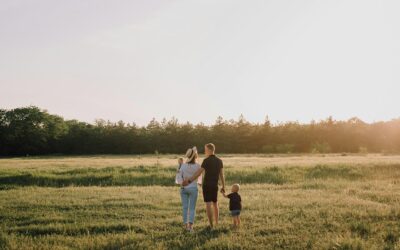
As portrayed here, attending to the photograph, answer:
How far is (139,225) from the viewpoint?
12.3 m

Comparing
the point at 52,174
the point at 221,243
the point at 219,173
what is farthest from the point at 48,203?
the point at 52,174

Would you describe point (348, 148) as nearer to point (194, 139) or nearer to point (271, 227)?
point (194, 139)

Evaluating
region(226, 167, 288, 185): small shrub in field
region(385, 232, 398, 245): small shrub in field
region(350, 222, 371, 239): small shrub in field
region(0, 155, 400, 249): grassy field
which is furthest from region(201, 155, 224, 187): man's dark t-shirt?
region(226, 167, 288, 185): small shrub in field

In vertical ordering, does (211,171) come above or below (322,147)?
above

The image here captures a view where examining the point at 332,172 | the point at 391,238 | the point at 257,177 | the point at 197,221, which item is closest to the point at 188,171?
the point at 197,221

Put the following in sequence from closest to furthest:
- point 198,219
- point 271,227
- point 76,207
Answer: point 271,227 → point 198,219 → point 76,207

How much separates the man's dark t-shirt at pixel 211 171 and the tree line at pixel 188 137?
7892 cm

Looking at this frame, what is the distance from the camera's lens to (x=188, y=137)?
97812mm

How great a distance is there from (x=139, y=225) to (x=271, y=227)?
161 inches

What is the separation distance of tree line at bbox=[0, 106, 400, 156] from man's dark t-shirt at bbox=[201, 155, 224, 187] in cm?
7892

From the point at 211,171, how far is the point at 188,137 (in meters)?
85.7

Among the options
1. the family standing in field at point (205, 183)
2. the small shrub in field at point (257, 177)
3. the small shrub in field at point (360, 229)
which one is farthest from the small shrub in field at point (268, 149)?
the family standing in field at point (205, 183)

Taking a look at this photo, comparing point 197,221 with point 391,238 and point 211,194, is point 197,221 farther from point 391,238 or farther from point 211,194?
point 391,238

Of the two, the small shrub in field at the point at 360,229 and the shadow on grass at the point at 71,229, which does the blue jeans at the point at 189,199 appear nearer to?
the shadow on grass at the point at 71,229
